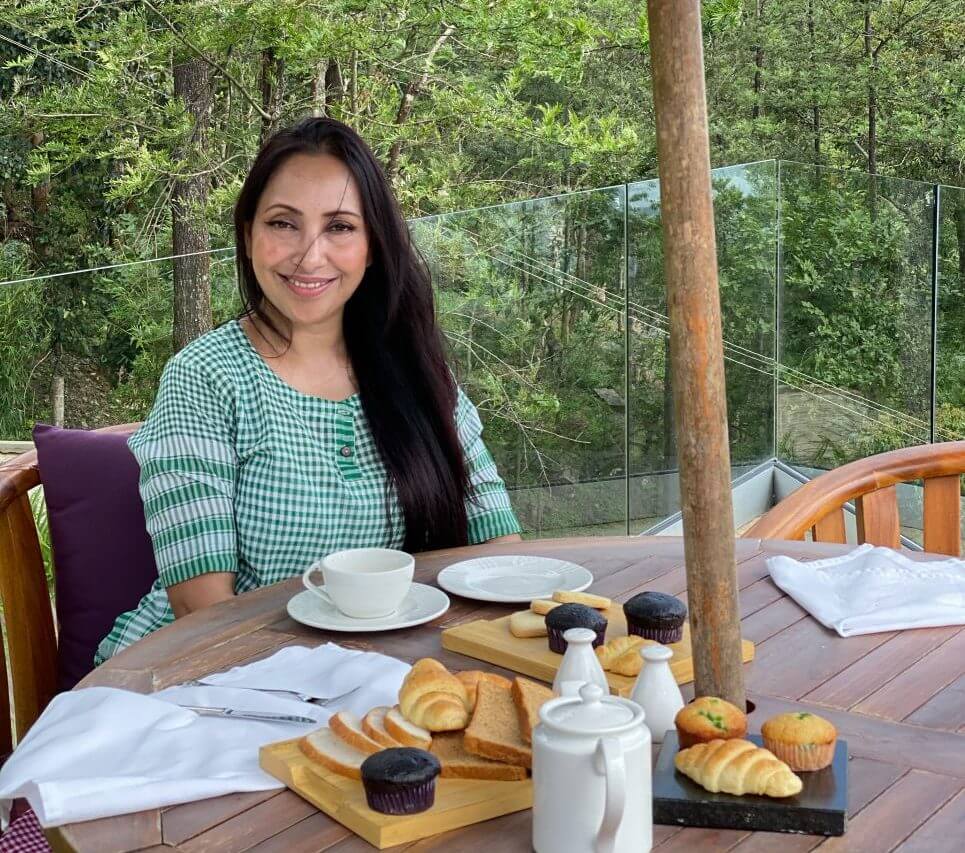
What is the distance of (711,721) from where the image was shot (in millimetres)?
953

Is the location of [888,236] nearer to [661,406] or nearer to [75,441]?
[661,406]

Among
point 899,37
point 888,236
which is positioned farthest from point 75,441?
Result: point 899,37

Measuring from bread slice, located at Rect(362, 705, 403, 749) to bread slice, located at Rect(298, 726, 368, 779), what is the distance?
0.02 metres

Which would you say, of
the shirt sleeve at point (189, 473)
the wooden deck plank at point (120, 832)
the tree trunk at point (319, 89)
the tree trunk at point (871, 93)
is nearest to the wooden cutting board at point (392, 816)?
the wooden deck plank at point (120, 832)

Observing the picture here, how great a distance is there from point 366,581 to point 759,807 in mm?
598

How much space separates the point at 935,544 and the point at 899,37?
30.5 feet

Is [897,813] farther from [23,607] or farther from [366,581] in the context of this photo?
[23,607]

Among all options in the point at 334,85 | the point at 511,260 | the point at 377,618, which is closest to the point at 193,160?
the point at 334,85

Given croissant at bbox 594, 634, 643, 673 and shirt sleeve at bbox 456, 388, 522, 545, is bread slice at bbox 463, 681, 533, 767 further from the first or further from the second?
shirt sleeve at bbox 456, 388, 522, 545

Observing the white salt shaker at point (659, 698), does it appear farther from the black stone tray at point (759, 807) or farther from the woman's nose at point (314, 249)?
the woman's nose at point (314, 249)

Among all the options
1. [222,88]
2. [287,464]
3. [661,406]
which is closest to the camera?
[287,464]

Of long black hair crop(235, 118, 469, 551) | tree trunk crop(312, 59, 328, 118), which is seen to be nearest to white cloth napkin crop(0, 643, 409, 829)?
long black hair crop(235, 118, 469, 551)

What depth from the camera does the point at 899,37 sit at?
10.3 metres

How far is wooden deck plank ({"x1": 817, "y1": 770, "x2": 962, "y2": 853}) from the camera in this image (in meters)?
0.90
